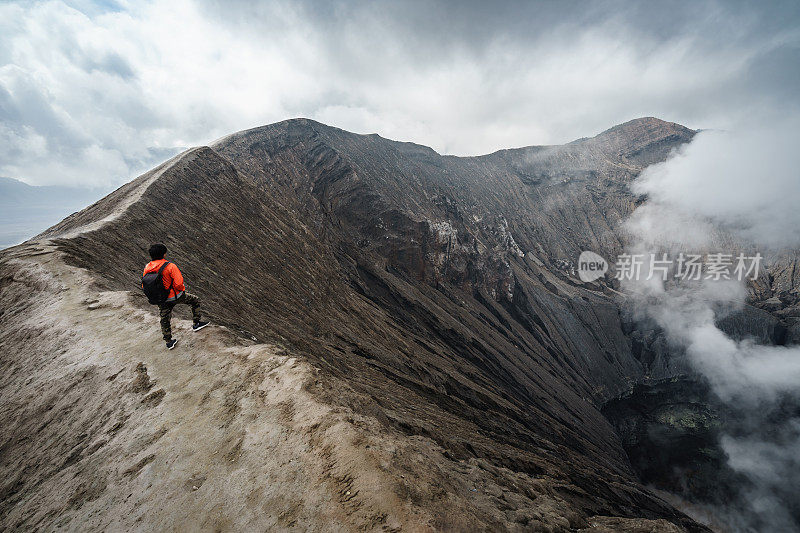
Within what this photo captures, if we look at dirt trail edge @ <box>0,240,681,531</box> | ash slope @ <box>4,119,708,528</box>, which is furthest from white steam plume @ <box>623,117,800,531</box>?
dirt trail edge @ <box>0,240,681,531</box>

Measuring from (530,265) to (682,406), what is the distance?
57056mm

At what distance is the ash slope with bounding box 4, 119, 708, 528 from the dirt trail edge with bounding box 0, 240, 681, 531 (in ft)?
4.05

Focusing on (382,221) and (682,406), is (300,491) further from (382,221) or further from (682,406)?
(682,406)

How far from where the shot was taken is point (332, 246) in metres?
49.4

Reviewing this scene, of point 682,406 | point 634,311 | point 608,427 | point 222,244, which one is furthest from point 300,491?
point 634,311

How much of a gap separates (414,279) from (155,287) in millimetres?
55160

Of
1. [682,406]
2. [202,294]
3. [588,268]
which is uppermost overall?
[202,294]

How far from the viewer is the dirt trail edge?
4195 millimetres

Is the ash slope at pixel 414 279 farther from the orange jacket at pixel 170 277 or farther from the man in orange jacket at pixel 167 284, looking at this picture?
the orange jacket at pixel 170 277

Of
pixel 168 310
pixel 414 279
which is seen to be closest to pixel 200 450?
pixel 168 310

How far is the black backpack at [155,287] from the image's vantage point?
6.99 meters

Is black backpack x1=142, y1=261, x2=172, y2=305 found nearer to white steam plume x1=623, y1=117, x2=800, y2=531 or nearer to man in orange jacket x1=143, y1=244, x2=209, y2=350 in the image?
man in orange jacket x1=143, y1=244, x2=209, y2=350

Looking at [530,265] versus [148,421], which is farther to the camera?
[530,265]

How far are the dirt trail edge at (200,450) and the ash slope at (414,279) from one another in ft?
4.05
